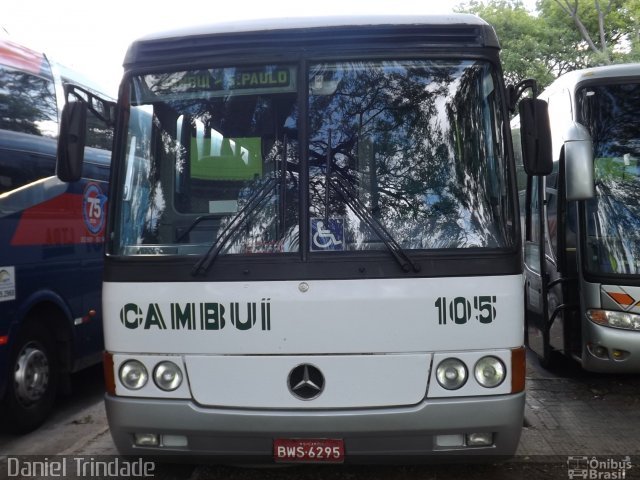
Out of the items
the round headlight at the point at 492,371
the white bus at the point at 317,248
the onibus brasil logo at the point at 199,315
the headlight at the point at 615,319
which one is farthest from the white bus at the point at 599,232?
the onibus brasil logo at the point at 199,315

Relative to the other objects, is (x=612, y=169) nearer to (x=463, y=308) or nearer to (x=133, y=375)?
(x=463, y=308)

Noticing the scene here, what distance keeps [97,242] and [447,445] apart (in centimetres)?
476

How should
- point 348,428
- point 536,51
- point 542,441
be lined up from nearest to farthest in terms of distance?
point 348,428 < point 542,441 < point 536,51

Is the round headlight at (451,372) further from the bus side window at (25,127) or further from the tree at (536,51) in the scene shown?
the tree at (536,51)

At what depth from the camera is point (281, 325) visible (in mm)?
3834

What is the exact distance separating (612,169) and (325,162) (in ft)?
12.8

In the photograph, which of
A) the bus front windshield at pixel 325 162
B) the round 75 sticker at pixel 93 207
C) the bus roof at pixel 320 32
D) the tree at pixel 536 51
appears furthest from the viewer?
the tree at pixel 536 51

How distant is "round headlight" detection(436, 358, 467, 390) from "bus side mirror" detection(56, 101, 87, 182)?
8.06ft

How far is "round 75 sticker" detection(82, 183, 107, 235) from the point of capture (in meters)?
7.10

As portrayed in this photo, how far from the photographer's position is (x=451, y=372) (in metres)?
3.84

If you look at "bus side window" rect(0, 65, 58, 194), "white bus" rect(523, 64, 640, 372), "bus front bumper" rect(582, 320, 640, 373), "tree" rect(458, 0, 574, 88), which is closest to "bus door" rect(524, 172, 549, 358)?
"white bus" rect(523, 64, 640, 372)

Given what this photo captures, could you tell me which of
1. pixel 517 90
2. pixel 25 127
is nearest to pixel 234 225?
pixel 517 90

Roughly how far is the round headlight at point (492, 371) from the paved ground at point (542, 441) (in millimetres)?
1117

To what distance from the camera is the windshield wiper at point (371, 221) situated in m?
3.80
